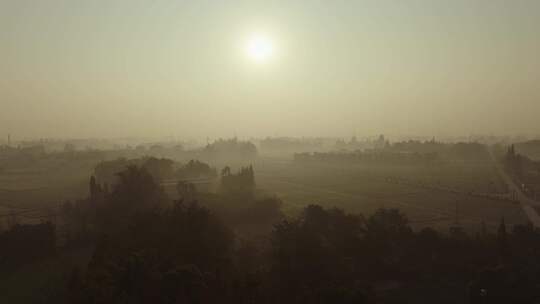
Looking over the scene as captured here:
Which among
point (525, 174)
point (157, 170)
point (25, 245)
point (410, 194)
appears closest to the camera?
point (25, 245)

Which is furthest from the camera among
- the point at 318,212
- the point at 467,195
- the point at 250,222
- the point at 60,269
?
the point at 467,195

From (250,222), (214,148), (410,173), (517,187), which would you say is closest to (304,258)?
(250,222)

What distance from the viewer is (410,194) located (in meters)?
45.4

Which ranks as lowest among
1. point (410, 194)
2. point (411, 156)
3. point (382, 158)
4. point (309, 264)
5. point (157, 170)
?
point (410, 194)

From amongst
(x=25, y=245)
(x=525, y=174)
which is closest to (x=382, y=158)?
(x=525, y=174)

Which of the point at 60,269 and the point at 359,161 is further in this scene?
the point at 359,161

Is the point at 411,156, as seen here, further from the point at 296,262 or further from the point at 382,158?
the point at 296,262

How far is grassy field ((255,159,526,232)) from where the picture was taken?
33.6 metres

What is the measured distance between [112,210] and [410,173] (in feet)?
151

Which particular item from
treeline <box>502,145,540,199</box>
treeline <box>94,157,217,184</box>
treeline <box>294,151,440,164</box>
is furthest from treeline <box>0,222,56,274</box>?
treeline <box>294,151,440,164</box>

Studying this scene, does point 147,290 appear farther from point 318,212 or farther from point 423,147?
point 423,147

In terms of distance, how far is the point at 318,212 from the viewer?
78.1ft

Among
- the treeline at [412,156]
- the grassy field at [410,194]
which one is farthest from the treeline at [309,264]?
the treeline at [412,156]

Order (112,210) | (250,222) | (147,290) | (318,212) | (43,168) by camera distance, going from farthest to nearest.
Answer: (43,168) → (250,222) → (112,210) → (318,212) → (147,290)
